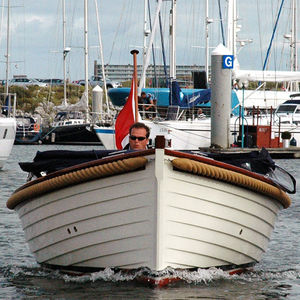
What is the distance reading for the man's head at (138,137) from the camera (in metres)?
11.0

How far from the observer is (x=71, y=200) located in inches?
413

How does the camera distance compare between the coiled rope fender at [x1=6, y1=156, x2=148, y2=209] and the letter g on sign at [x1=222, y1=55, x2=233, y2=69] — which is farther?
the letter g on sign at [x1=222, y1=55, x2=233, y2=69]

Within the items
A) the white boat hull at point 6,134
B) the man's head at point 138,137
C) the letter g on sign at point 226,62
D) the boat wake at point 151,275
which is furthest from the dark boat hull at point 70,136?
the man's head at point 138,137

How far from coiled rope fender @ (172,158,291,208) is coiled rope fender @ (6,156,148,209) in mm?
404

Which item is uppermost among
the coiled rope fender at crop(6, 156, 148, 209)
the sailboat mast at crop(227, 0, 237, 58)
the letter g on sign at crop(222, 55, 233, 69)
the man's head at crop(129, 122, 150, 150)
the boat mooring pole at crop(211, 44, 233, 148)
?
the sailboat mast at crop(227, 0, 237, 58)

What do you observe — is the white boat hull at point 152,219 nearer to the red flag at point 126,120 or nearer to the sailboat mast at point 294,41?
the red flag at point 126,120

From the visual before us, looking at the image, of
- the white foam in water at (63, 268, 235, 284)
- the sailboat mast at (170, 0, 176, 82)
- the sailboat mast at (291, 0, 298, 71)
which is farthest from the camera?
the sailboat mast at (291, 0, 298, 71)

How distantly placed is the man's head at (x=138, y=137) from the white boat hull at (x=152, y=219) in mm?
985

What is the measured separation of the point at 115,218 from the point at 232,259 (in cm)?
168

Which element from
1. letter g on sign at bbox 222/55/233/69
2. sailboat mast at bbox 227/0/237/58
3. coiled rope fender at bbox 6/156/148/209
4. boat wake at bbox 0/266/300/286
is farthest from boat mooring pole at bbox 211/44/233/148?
coiled rope fender at bbox 6/156/148/209

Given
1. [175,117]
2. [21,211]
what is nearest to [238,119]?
[175,117]

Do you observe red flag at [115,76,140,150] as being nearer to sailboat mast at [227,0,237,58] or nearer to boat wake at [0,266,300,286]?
boat wake at [0,266,300,286]

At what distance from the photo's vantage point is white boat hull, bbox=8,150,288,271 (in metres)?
10.1

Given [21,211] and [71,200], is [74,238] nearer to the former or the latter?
[71,200]
